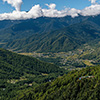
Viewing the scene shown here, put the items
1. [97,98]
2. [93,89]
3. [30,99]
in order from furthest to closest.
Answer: [30,99] → [93,89] → [97,98]

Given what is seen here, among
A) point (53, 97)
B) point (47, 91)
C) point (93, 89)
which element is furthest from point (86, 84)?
point (47, 91)

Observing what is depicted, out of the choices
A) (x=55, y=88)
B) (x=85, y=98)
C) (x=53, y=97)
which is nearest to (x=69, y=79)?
(x=55, y=88)

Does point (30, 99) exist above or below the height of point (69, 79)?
below

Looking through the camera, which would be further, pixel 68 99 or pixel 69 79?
pixel 69 79

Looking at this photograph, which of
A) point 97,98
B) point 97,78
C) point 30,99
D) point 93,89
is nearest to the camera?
point 97,98

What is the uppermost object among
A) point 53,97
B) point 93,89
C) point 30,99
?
point 93,89

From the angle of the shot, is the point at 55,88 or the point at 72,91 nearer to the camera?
the point at 72,91

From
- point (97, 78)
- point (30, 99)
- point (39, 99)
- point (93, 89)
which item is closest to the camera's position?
point (93, 89)

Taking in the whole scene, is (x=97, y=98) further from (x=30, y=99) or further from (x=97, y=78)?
(x=30, y=99)

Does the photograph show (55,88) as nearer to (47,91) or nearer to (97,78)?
(47,91)
